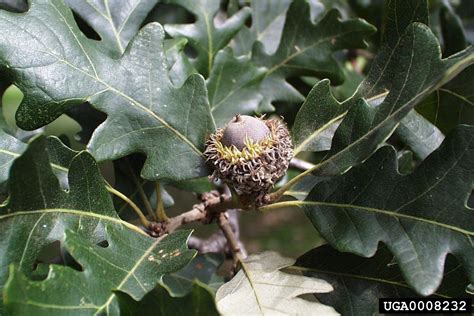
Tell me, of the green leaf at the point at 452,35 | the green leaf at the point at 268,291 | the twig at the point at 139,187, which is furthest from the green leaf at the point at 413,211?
the green leaf at the point at 452,35

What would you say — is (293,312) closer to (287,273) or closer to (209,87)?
(287,273)

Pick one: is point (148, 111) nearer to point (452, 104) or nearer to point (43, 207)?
point (43, 207)

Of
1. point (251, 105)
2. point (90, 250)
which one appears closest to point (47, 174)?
point (90, 250)

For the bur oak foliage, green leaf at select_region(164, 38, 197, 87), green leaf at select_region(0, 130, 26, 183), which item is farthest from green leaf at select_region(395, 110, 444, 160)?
green leaf at select_region(0, 130, 26, 183)

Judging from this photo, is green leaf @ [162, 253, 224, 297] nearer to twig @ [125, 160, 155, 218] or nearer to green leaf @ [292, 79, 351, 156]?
twig @ [125, 160, 155, 218]

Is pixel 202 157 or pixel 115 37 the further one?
pixel 115 37
